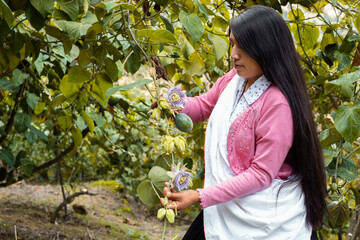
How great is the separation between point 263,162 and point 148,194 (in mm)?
279

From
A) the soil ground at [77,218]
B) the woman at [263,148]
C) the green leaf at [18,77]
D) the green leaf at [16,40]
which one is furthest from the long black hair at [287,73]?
the soil ground at [77,218]

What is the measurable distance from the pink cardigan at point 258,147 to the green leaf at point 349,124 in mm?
230

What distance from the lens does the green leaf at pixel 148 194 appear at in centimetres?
94

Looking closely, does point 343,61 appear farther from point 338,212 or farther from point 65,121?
point 65,121

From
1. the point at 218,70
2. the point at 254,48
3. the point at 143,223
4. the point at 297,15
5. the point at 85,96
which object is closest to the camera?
the point at 254,48

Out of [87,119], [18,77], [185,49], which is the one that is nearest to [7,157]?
[18,77]

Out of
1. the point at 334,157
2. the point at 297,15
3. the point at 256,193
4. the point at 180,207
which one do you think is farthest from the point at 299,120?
the point at 297,15

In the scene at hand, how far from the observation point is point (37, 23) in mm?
1081

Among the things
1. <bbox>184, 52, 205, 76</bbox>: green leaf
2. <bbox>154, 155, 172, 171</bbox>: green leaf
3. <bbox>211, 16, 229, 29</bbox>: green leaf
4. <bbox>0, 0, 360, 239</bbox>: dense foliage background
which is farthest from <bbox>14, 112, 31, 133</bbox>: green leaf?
<bbox>154, 155, 172, 171</bbox>: green leaf

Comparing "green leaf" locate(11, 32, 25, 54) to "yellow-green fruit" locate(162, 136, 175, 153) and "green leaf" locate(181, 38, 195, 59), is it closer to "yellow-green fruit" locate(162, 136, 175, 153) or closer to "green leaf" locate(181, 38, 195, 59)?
"green leaf" locate(181, 38, 195, 59)

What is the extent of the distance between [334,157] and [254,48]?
0.63m

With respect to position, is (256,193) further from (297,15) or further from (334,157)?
(297,15)

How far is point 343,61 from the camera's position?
151 cm

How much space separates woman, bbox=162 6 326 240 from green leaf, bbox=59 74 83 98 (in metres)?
0.39
